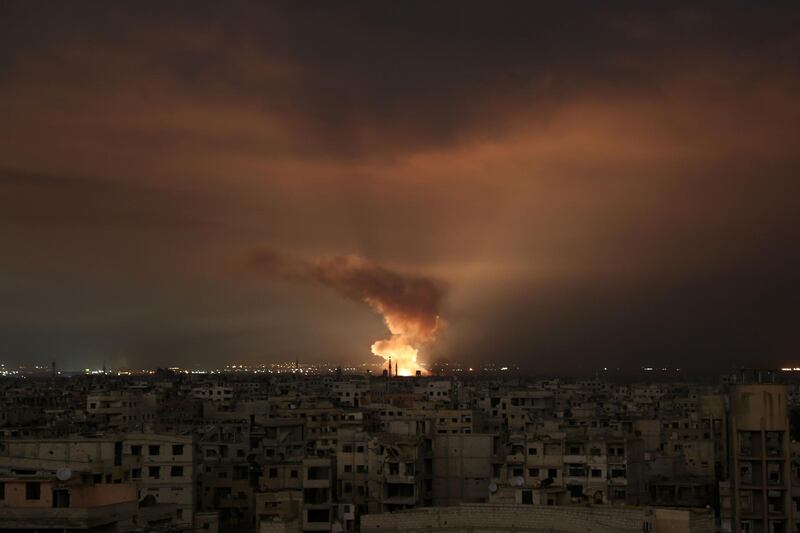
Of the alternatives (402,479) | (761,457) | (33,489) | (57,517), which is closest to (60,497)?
(33,489)

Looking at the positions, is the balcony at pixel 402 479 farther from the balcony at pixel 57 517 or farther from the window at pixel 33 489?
the window at pixel 33 489

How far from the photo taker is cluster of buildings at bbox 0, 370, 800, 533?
27.0 meters

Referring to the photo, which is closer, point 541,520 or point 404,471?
point 541,520

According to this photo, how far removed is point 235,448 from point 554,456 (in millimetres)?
13960

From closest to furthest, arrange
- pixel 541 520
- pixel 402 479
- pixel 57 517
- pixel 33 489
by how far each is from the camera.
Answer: pixel 57 517
pixel 33 489
pixel 541 520
pixel 402 479

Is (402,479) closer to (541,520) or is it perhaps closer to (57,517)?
(541,520)

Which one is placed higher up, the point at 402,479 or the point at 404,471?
the point at 404,471

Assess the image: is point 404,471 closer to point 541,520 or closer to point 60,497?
point 541,520

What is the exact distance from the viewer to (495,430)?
6544 cm

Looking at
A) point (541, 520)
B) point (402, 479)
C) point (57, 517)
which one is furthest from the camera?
point (402, 479)

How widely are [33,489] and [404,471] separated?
22807mm

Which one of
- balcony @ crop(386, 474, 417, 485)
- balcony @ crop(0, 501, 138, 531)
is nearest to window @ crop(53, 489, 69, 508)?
balcony @ crop(0, 501, 138, 531)

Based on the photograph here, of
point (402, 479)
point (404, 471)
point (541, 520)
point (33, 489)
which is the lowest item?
point (541, 520)

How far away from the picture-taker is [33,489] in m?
21.5
